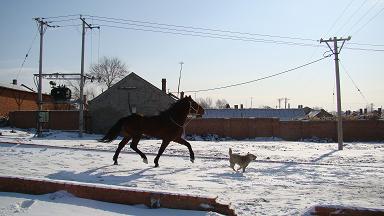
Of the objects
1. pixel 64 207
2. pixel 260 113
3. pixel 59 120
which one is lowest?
pixel 64 207

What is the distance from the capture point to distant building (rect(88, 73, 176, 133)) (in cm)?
4081

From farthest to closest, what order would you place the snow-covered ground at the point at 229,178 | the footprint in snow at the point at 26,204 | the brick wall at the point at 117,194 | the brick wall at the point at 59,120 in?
the brick wall at the point at 59,120, the snow-covered ground at the point at 229,178, the footprint in snow at the point at 26,204, the brick wall at the point at 117,194

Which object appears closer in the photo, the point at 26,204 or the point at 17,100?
the point at 26,204

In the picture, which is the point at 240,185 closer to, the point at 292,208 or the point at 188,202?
the point at 292,208

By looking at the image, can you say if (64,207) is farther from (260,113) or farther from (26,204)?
(260,113)

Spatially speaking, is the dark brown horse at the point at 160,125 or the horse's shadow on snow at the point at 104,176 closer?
the horse's shadow on snow at the point at 104,176

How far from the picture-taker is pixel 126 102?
135ft

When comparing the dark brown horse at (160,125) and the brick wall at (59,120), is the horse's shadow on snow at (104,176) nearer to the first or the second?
the dark brown horse at (160,125)

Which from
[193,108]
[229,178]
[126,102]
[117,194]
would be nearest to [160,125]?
[193,108]

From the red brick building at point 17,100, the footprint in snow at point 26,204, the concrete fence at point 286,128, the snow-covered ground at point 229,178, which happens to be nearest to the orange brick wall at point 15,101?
the red brick building at point 17,100

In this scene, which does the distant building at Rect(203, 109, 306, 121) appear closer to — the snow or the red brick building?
the red brick building

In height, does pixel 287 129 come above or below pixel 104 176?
above

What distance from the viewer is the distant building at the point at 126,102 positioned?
40.8m

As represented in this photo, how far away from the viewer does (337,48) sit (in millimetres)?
27750
